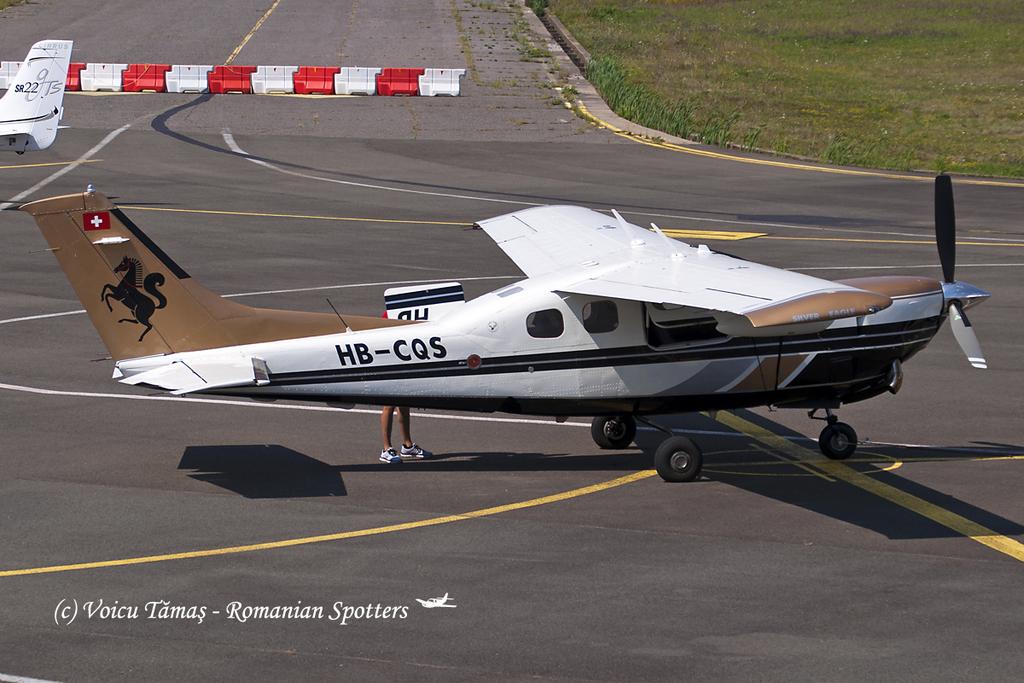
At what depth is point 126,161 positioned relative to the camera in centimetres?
4647

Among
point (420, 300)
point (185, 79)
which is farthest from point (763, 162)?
point (420, 300)

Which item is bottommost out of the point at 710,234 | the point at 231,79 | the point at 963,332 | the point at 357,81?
the point at 710,234

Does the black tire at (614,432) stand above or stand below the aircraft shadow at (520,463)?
above

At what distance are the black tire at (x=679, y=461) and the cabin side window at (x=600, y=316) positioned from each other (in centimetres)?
179

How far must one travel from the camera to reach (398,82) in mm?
60031

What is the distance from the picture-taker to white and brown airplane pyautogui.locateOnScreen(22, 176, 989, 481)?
16.6 m

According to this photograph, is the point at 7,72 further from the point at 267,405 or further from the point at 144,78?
the point at 267,405

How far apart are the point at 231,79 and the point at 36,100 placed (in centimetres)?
1958

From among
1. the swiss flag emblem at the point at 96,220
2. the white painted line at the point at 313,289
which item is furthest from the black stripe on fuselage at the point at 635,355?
the white painted line at the point at 313,289

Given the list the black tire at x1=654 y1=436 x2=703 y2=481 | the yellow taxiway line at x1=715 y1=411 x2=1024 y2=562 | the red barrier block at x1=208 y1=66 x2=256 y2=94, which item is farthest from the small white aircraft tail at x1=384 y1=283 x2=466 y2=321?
the red barrier block at x1=208 y1=66 x2=256 y2=94

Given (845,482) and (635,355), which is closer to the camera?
(635,355)

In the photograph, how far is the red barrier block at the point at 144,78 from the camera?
2377 inches

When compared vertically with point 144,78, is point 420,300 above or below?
above

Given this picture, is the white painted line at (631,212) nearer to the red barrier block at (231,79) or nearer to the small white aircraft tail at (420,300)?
the red barrier block at (231,79)
